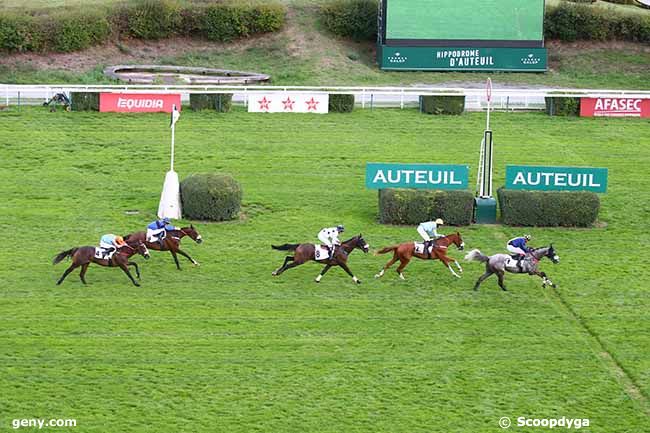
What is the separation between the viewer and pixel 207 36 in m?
48.7

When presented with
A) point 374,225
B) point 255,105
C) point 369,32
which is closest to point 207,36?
point 369,32

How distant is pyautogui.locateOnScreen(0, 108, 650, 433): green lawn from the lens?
17.0 metres

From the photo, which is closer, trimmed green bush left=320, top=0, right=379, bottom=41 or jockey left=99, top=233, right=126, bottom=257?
jockey left=99, top=233, right=126, bottom=257

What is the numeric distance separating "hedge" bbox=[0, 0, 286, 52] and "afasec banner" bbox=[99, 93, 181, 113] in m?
10.3

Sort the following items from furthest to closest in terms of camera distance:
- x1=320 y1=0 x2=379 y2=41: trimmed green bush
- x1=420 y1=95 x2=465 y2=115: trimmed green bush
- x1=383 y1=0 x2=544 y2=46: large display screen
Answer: x1=320 y1=0 x2=379 y2=41: trimmed green bush
x1=383 y1=0 x2=544 y2=46: large display screen
x1=420 y1=95 x2=465 y2=115: trimmed green bush

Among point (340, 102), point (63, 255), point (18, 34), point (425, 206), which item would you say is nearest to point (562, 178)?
point (425, 206)

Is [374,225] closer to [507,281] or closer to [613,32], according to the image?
[507,281]

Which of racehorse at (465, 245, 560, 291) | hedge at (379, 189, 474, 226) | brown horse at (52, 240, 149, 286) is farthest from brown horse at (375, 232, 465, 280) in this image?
brown horse at (52, 240, 149, 286)

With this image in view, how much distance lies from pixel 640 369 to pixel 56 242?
12.5m

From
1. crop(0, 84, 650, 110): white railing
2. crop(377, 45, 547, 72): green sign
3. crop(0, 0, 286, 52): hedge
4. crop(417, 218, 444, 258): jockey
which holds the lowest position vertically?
crop(417, 218, 444, 258): jockey

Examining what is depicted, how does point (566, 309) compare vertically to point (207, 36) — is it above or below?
below

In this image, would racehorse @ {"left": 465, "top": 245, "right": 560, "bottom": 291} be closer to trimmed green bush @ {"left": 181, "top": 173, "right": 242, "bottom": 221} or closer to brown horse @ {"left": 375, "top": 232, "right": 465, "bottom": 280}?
brown horse @ {"left": 375, "top": 232, "right": 465, "bottom": 280}

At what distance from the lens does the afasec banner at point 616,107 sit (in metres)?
37.7

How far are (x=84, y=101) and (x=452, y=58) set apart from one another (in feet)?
50.3
